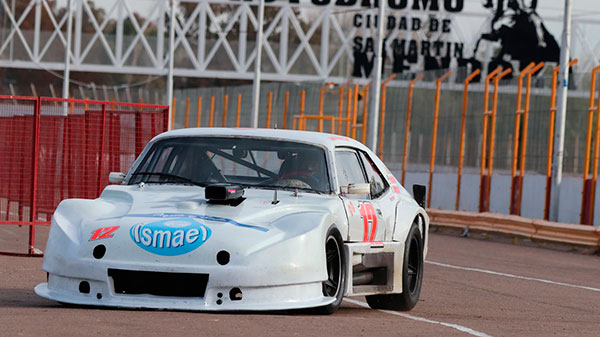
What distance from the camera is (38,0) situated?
239 ft

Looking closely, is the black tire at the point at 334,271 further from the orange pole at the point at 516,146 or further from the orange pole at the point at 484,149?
the orange pole at the point at 484,149

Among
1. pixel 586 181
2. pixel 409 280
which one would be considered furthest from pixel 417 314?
pixel 586 181

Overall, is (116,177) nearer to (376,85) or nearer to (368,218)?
(368,218)

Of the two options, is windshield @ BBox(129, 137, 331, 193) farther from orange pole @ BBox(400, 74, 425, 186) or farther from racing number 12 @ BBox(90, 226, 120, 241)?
orange pole @ BBox(400, 74, 425, 186)

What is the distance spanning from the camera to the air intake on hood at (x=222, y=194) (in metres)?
9.67

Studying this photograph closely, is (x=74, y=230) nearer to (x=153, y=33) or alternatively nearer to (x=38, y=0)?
(x=38, y=0)

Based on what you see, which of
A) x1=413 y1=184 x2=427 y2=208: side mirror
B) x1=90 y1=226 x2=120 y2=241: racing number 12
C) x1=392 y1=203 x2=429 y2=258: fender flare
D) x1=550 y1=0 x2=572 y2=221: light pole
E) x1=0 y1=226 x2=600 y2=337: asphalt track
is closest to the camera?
x1=0 y1=226 x2=600 y2=337: asphalt track

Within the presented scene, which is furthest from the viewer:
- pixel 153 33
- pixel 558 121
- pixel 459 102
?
pixel 153 33

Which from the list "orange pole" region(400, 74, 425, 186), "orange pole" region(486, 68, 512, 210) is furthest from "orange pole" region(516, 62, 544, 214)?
"orange pole" region(400, 74, 425, 186)

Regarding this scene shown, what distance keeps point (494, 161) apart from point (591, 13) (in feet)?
141

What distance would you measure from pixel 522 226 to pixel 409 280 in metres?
16.0

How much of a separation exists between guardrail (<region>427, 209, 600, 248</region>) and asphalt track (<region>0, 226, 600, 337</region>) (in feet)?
19.2

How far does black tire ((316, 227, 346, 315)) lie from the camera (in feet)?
31.9

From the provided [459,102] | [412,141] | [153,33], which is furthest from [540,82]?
[153,33]
